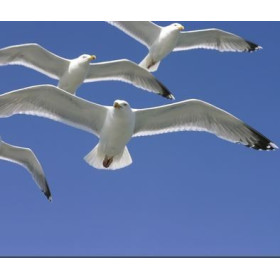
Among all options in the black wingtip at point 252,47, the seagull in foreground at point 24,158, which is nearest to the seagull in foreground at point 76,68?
the seagull in foreground at point 24,158

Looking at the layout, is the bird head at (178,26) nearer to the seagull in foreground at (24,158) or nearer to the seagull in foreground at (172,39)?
the seagull in foreground at (172,39)

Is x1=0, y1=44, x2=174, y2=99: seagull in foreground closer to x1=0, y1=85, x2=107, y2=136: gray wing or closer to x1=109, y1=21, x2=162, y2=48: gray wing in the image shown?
x1=109, y1=21, x2=162, y2=48: gray wing

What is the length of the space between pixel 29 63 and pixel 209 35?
2278 mm

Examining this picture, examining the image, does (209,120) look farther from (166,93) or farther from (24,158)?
(24,158)

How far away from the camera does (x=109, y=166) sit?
6.28 metres

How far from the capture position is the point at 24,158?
822cm

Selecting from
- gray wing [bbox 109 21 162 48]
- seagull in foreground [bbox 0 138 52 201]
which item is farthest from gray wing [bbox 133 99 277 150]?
gray wing [bbox 109 21 162 48]

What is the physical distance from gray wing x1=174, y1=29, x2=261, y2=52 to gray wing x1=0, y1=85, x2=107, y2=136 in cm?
258

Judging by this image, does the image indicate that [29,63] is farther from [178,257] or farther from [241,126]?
[178,257]

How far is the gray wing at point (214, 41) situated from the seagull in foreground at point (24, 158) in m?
2.22

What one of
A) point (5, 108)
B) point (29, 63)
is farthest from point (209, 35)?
point (5, 108)

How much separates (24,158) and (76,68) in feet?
4.20

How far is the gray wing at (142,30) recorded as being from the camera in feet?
27.7

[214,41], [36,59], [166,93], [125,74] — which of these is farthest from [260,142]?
[36,59]
